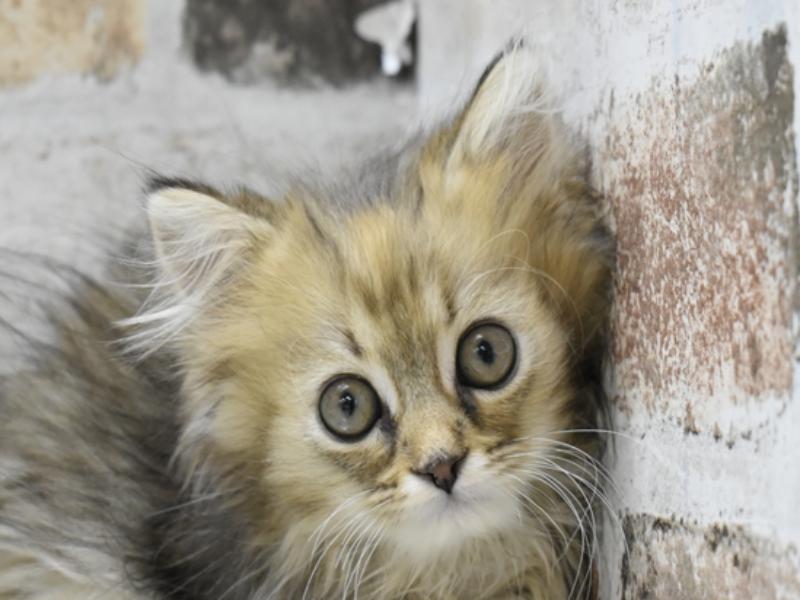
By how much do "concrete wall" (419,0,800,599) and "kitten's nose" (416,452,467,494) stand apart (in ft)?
0.59

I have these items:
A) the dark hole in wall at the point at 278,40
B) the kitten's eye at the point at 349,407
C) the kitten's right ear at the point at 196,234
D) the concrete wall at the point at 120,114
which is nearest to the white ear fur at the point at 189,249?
the kitten's right ear at the point at 196,234

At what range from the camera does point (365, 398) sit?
3.76 ft

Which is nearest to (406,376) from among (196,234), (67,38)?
A: (196,234)

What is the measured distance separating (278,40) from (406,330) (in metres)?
1.10

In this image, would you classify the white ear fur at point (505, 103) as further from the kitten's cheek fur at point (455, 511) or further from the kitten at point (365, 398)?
the kitten's cheek fur at point (455, 511)

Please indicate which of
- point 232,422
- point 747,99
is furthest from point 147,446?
point 747,99

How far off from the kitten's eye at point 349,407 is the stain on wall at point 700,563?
0.95 ft

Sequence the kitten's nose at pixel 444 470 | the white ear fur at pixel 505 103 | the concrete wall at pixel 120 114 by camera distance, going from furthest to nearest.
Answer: the concrete wall at pixel 120 114
the white ear fur at pixel 505 103
the kitten's nose at pixel 444 470

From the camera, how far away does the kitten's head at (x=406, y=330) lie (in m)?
1.12

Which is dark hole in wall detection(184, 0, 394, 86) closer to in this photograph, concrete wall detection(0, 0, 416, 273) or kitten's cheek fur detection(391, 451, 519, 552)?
concrete wall detection(0, 0, 416, 273)

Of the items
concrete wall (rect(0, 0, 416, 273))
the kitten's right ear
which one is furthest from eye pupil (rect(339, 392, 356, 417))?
concrete wall (rect(0, 0, 416, 273))

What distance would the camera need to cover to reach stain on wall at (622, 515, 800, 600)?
2.55 feet

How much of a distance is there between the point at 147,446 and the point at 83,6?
101cm

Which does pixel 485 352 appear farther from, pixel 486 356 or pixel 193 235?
pixel 193 235
